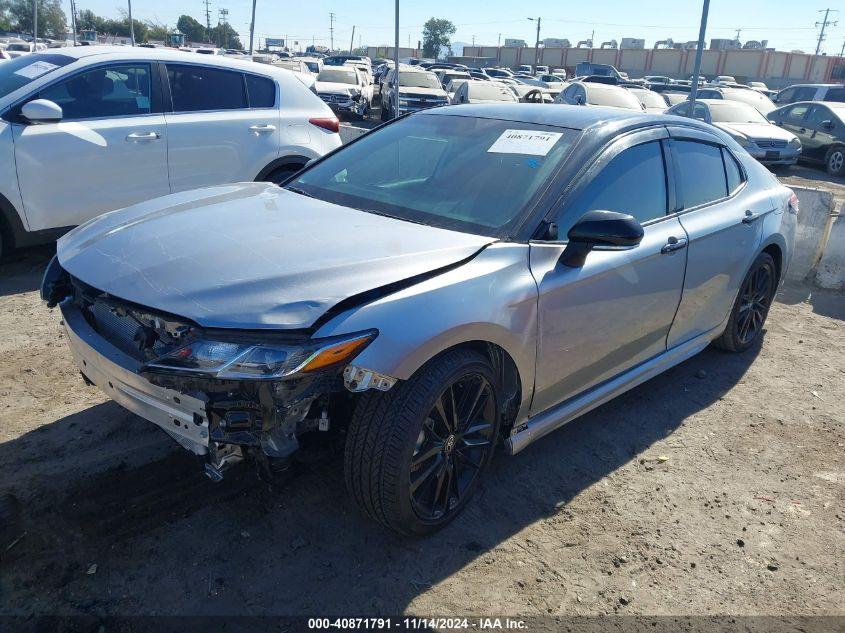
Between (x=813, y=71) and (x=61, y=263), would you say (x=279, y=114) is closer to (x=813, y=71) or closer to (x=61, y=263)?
(x=61, y=263)

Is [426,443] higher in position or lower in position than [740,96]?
lower

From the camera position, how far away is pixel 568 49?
250ft

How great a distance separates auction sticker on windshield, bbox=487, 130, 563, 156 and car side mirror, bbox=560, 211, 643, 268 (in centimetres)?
54

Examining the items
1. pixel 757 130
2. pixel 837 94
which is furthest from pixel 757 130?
pixel 837 94

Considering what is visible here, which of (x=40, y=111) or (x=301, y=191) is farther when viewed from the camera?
(x=40, y=111)

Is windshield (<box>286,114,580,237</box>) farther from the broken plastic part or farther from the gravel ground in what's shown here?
Result: the gravel ground

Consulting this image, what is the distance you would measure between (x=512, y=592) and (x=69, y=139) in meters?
4.96

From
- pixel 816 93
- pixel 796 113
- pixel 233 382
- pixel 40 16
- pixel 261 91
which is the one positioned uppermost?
pixel 40 16

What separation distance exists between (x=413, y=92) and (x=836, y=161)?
11180 millimetres

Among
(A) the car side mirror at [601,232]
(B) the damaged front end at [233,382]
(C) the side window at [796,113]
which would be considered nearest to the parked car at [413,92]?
(C) the side window at [796,113]

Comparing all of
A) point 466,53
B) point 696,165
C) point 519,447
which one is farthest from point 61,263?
point 466,53

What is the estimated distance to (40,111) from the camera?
512 cm

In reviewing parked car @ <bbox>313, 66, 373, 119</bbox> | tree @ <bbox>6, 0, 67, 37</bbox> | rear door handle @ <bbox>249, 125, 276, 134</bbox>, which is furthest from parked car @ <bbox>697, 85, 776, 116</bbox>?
tree @ <bbox>6, 0, 67, 37</bbox>

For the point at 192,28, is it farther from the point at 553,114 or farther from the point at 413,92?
the point at 553,114
